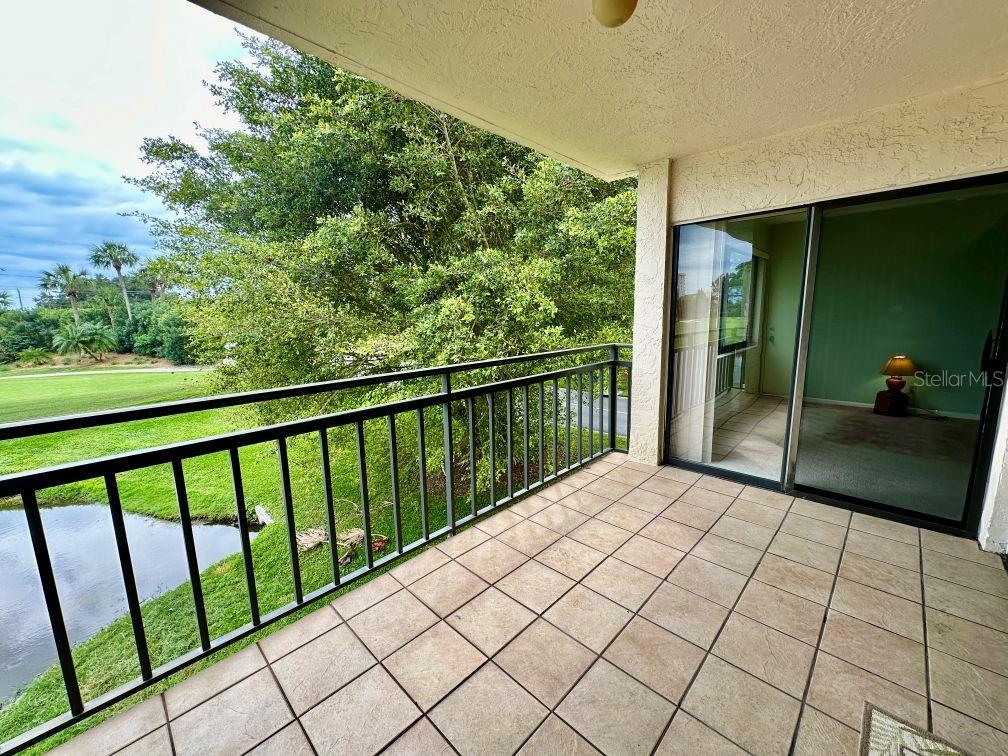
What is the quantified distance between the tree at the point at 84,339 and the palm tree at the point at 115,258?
83 centimetres

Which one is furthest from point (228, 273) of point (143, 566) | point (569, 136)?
point (569, 136)

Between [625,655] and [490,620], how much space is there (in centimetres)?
54

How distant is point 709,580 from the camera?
6.40ft

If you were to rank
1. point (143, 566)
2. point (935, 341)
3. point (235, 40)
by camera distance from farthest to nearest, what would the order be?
point (235, 40) < point (143, 566) < point (935, 341)

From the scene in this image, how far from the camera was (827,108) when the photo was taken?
2166 millimetres

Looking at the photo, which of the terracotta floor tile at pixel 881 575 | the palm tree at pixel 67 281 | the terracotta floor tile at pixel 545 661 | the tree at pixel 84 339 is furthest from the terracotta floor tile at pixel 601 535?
the palm tree at pixel 67 281

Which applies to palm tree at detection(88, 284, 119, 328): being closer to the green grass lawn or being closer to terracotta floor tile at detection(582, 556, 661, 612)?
the green grass lawn

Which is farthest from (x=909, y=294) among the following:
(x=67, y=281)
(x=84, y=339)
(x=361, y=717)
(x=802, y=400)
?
(x=67, y=281)

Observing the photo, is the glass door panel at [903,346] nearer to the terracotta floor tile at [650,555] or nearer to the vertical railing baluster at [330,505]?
the terracotta floor tile at [650,555]

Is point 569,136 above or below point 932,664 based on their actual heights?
above

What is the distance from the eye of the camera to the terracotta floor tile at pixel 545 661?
4.65 ft

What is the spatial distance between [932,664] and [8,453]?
13.2 meters

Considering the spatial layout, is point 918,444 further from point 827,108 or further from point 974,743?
point 827,108

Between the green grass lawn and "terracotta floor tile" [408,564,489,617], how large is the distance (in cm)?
66
